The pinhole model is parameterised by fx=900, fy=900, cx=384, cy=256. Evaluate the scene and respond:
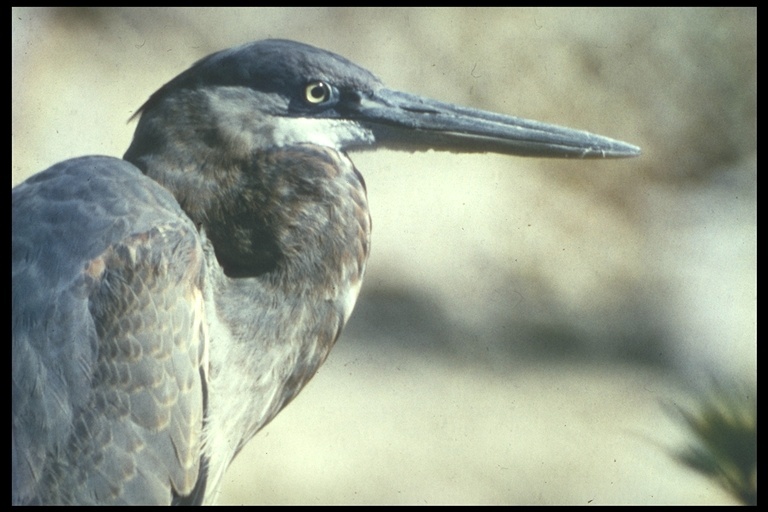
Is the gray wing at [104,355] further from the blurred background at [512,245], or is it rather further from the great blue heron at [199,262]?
the blurred background at [512,245]

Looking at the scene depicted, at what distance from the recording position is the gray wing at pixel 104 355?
39.5 inches

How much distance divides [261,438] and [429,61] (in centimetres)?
69

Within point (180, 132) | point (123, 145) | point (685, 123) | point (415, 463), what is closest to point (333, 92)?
point (180, 132)

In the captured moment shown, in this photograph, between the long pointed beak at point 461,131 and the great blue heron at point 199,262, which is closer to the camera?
the great blue heron at point 199,262

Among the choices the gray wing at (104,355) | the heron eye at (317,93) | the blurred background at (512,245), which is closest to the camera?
the gray wing at (104,355)

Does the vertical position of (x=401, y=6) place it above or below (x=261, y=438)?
above

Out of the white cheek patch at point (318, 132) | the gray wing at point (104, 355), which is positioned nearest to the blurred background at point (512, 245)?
the white cheek patch at point (318, 132)

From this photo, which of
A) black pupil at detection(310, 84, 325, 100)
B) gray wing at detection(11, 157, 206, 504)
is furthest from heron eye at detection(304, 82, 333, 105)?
gray wing at detection(11, 157, 206, 504)

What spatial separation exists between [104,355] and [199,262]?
16 cm

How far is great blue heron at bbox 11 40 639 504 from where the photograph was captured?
1011 millimetres

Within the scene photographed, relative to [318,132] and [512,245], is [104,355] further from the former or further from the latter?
[512,245]

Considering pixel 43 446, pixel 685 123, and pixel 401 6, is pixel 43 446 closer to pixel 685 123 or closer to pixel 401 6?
pixel 401 6

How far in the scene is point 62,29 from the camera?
142 cm

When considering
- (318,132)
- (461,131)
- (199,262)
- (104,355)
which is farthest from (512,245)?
(104,355)
